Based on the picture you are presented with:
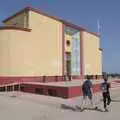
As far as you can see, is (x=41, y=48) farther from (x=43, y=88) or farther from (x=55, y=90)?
(x=55, y=90)

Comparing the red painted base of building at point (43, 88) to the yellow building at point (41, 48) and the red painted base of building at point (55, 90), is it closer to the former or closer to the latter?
the red painted base of building at point (55, 90)

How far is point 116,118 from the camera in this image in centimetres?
1226

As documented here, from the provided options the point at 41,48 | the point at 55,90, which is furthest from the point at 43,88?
the point at 41,48

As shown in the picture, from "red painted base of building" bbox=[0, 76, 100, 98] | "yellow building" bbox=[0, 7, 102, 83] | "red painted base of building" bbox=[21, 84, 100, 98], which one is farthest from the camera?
"yellow building" bbox=[0, 7, 102, 83]

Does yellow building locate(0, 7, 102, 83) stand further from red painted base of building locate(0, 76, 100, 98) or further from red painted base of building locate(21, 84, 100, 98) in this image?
red painted base of building locate(21, 84, 100, 98)

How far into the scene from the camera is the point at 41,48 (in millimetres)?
32406

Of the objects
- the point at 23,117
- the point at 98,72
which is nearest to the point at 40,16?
the point at 98,72

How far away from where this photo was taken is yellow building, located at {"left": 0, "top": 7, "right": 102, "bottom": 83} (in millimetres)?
29062

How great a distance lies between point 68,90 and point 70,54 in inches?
731

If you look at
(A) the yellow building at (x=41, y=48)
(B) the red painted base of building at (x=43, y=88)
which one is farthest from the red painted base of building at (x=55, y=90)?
(A) the yellow building at (x=41, y=48)

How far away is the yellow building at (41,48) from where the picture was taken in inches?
1144

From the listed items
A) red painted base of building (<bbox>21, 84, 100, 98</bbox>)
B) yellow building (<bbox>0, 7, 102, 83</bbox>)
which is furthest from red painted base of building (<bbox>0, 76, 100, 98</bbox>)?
yellow building (<bbox>0, 7, 102, 83</bbox>)

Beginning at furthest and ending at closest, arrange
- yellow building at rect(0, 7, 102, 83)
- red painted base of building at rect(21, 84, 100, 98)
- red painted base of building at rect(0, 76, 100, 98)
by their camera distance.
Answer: yellow building at rect(0, 7, 102, 83)
red painted base of building at rect(0, 76, 100, 98)
red painted base of building at rect(21, 84, 100, 98)

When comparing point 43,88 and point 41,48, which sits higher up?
point 41,48
